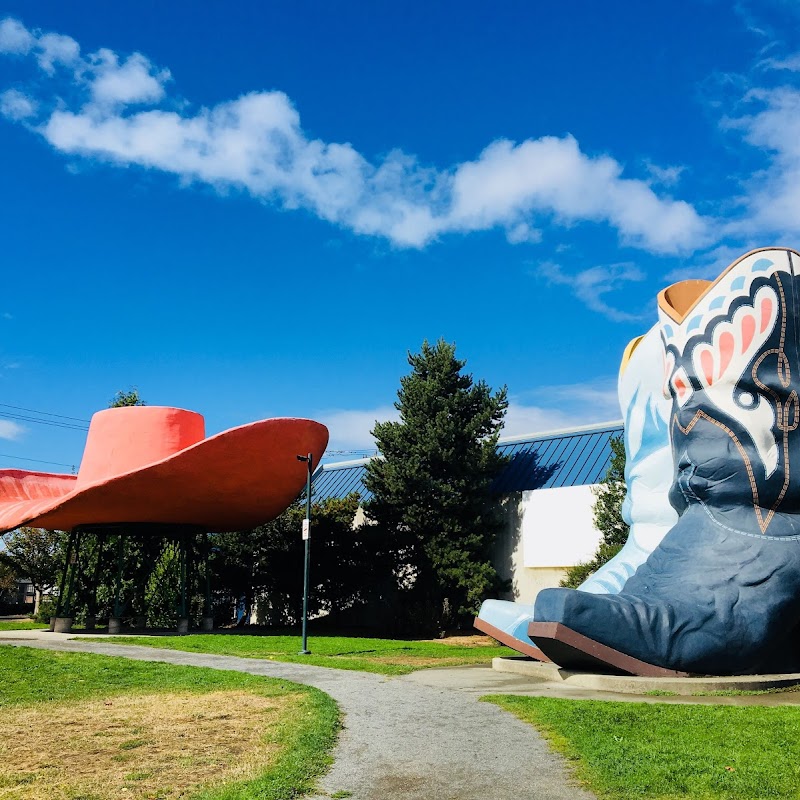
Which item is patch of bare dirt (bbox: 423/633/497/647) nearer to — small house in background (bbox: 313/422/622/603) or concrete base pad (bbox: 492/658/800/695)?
small house in background (bbox: 313/422/622/603)

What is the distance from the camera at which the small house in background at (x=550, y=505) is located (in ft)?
71.5

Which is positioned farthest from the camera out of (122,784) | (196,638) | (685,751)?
(196,638)

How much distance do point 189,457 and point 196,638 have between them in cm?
385

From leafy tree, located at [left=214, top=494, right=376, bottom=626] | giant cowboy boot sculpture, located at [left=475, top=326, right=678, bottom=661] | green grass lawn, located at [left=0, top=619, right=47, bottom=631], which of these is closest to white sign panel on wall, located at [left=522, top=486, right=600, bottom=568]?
leafy tree, located at [left=214, top=494, right=376, bottom=626]

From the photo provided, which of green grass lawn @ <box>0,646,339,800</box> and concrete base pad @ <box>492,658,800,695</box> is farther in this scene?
concrete base pad @ <box>492,658,800,695</box>

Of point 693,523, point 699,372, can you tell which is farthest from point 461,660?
point 699,372

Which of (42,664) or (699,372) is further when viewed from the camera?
(42,664)

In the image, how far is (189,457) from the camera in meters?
17.6

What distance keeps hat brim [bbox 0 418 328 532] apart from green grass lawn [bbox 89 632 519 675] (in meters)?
3.05

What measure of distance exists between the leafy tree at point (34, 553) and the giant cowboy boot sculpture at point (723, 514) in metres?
25.9

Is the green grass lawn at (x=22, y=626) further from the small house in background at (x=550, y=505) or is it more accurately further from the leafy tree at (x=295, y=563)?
the small house in background at (x=550, y=505)

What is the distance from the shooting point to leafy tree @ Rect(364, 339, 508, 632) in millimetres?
21891

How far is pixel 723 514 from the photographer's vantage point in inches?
391

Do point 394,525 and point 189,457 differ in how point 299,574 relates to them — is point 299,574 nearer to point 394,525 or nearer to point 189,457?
point 394,525
